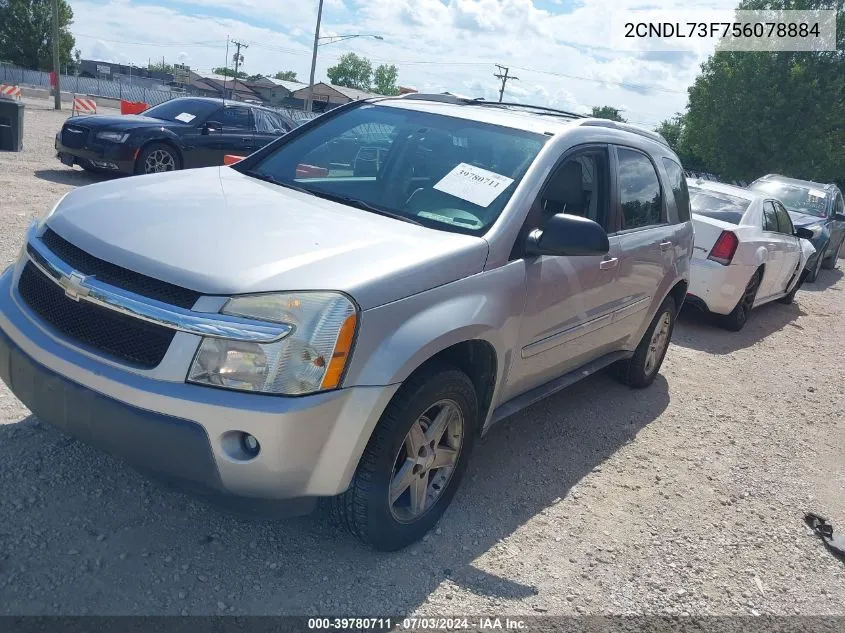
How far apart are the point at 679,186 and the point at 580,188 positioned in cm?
181

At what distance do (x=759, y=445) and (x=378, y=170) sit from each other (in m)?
3.35

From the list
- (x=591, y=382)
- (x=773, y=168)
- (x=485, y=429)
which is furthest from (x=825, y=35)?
(x=485, y=429)

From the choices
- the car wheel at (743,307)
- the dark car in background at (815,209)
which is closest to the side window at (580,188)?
the car wheel at (743,307)

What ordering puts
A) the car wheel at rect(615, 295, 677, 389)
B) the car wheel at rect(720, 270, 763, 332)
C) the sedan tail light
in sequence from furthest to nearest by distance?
the car wheel at rect(720, 270, 763, 332), the sedan tail light, the car wheel at rect(615, 295, 677, 389)

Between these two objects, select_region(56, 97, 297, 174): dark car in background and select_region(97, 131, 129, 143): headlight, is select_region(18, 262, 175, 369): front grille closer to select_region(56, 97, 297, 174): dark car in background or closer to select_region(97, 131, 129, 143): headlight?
select_region(56, 97, 297, 174): dark car in background

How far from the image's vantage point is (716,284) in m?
7.59

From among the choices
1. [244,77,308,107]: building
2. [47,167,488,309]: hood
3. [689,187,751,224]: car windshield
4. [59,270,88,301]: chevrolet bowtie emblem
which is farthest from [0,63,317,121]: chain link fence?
[59,270,88,301]: chevrolet bowtie emblem

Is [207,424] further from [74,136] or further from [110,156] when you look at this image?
[74,136]

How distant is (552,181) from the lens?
363cm

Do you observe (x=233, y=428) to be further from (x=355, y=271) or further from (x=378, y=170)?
(x=378, y=170)

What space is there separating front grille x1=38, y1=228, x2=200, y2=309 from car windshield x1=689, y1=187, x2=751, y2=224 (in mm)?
6736

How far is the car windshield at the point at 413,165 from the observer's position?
340 centimetres

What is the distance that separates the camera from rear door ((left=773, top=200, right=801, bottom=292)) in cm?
880

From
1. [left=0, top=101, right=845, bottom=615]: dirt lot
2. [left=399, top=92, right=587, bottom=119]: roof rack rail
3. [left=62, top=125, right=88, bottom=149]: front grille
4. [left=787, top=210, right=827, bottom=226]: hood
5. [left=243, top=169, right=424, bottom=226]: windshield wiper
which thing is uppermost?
[left=399, top=92, right=587, bottom=119]: roof rack rail
